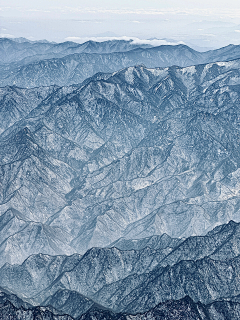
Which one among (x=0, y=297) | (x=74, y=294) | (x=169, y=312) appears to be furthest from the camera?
(x=74, y=294)

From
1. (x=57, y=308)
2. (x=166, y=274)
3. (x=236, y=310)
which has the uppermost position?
(x=236, y=310)

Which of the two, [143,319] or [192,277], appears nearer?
[143,319]

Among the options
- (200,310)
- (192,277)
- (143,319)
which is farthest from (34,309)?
(192,277)

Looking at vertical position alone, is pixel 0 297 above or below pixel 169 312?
below

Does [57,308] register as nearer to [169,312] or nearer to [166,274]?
[166,274]

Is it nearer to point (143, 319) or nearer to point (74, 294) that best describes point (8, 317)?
point (143, 319)

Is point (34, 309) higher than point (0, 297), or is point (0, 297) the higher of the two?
point (34, 309)

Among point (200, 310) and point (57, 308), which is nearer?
point (200, 310)

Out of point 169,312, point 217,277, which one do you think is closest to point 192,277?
point 217,277

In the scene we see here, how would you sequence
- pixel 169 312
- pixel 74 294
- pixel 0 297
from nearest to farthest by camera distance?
pixel 169 312 < pixel 0 297 < pixel 74 294
